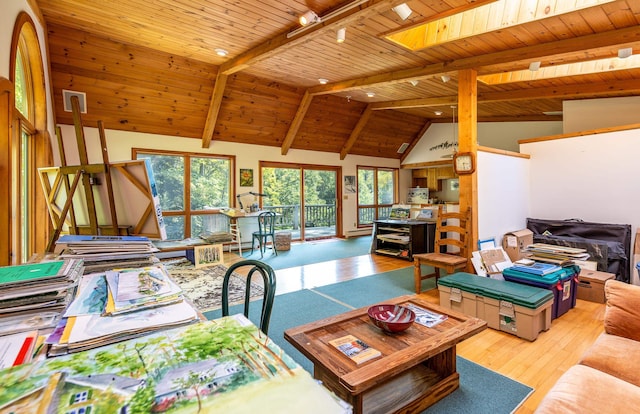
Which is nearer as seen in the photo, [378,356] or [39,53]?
[378,356]

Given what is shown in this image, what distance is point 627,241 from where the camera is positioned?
3859 mm

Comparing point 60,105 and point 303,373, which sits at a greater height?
point 60,105

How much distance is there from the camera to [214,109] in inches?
220

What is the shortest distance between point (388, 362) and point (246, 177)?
19.1ft

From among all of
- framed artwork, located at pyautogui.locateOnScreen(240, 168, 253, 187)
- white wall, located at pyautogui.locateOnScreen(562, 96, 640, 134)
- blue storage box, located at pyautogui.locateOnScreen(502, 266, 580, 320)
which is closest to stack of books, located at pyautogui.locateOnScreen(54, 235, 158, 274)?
blue storage box, located at pyautogui.locateOnScreen(502, 266, 580, 320)

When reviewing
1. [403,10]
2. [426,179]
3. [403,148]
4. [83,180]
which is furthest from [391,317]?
[426,179]

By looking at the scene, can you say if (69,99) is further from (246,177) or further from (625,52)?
(625,52)

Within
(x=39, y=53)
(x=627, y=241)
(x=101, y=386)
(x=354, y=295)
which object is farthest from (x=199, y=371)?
(x=627, y=241)

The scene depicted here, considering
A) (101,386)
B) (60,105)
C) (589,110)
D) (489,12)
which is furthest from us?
(589,110)

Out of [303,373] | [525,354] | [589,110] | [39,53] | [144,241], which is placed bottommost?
[525,354]

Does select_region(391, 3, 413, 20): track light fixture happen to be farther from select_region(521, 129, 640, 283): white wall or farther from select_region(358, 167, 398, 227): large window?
select_region(358, 167, 398, 227): large window

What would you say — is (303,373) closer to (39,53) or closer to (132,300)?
(132,300)

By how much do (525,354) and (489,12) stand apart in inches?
127

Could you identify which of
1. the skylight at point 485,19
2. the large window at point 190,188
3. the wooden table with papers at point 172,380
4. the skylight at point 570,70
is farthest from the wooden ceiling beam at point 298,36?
the wooden table with papers at point 172,380
